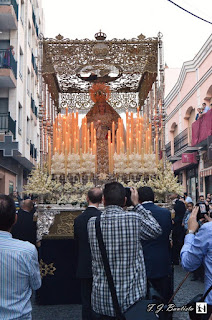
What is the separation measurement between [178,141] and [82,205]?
20908 millimetres

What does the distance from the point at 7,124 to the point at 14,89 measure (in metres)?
1.90

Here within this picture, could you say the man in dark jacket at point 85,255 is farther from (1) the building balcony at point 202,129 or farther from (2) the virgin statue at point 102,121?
(1) the building balcony at point 202,129

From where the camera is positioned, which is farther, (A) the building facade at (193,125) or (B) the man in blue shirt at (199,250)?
(A) the building facade at (193,125)

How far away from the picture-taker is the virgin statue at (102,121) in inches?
341

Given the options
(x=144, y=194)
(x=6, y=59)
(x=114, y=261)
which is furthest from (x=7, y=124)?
(x=114, y=261)

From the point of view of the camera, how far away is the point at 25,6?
20875 mm

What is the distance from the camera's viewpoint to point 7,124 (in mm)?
17312

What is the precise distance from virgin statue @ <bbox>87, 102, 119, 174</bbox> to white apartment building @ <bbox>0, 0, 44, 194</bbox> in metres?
7.09

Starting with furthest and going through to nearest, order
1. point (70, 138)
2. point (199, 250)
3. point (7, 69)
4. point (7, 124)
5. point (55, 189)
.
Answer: point (7, 124), point (7, 69), point (70, 138), point (55, 189), point (199, 250)

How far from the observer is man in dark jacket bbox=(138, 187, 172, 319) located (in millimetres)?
4164

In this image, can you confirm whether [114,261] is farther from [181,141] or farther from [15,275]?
[181,141]

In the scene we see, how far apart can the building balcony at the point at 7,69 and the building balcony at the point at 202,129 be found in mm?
9616

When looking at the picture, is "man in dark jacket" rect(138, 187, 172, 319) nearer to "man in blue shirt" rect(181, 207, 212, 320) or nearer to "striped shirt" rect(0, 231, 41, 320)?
"man in blue shirt" rect(181, 207, 212, 320)

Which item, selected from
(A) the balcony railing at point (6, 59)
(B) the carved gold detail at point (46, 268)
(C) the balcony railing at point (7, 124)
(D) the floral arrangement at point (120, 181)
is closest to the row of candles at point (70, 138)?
(D) the floral arrangement at point (120, 181)
